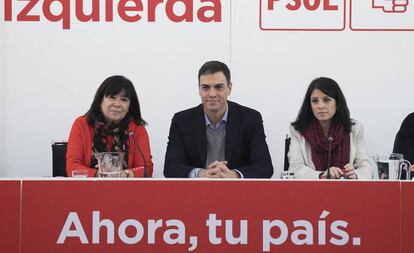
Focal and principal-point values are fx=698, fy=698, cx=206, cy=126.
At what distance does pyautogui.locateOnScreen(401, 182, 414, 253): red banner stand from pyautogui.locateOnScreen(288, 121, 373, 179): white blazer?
88cm

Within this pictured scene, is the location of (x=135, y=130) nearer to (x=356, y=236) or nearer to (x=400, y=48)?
(x=356, y=236)

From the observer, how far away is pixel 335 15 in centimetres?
421

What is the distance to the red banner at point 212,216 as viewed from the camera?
100 inches

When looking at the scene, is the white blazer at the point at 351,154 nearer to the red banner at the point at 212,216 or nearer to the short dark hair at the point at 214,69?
the short dark hair at the point at 214,69

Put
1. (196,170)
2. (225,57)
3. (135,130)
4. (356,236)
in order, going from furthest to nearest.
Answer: (225,57)
(135,130)
(196,170)
(356,236)

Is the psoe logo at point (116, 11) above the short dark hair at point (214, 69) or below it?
above

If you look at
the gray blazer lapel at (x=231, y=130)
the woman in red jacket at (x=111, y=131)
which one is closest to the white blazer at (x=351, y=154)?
the gray blazer lapel at (x=231, y=130)

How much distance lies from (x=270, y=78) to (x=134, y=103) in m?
1.06

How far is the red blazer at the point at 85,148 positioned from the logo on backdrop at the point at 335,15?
46.2 inches

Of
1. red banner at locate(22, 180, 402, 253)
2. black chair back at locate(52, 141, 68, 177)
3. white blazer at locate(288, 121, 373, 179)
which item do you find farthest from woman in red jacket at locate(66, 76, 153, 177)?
red banner at locate(22, 180, 402, 253)

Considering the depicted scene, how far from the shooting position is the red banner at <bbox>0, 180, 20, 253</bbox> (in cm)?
254

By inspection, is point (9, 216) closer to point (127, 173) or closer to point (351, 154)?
point (127, 173)

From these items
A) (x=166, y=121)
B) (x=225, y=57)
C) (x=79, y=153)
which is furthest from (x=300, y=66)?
(x=79, y=153)

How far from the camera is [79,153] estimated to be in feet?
11.2
